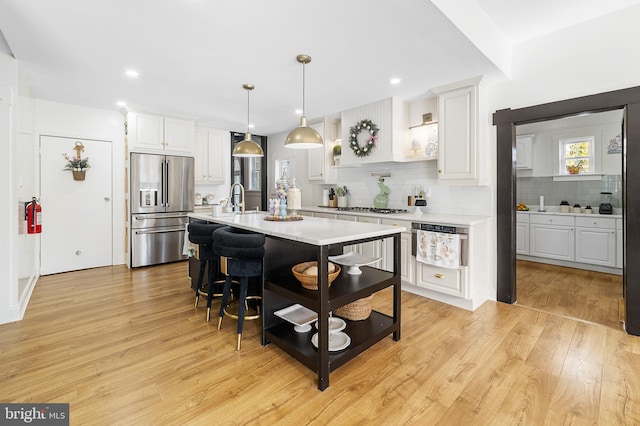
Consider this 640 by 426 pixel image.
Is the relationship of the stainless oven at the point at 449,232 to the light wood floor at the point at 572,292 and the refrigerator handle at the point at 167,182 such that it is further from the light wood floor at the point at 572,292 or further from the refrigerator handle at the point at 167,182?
the refrigerator handle at the point at 167,182

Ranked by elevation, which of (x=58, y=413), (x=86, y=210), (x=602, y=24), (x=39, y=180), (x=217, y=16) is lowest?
(x=58, y=413)

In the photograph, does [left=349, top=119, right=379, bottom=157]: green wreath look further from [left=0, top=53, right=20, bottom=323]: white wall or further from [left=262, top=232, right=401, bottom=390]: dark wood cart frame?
[left=0, top=53, right=20, bottom=323]: white wall

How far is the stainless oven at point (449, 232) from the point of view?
10.3 ft

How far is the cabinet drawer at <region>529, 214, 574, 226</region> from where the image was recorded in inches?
189

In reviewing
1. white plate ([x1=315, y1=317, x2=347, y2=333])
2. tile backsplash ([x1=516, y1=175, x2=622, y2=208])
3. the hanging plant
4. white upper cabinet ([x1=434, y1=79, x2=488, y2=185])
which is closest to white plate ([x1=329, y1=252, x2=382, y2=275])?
white plate ([x1=315, y1=317, x2=347, y2=333])

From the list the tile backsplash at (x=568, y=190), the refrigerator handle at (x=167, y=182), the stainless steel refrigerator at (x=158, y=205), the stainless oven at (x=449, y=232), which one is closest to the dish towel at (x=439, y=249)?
the stainless oven at (x=449, y=232)

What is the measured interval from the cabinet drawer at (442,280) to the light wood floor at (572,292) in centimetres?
80

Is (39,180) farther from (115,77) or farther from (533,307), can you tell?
(533,307)

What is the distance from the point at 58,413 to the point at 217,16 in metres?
2.74

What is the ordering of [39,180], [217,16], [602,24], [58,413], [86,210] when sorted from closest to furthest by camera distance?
[58,413] → [217,16] → [602,24] → [39,180] → [86,210]

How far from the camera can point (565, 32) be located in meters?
→ 2.91

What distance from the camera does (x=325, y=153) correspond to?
5238 mm

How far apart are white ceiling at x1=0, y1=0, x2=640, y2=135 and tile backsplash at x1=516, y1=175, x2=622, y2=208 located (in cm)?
322

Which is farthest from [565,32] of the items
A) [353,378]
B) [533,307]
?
[353,378]
